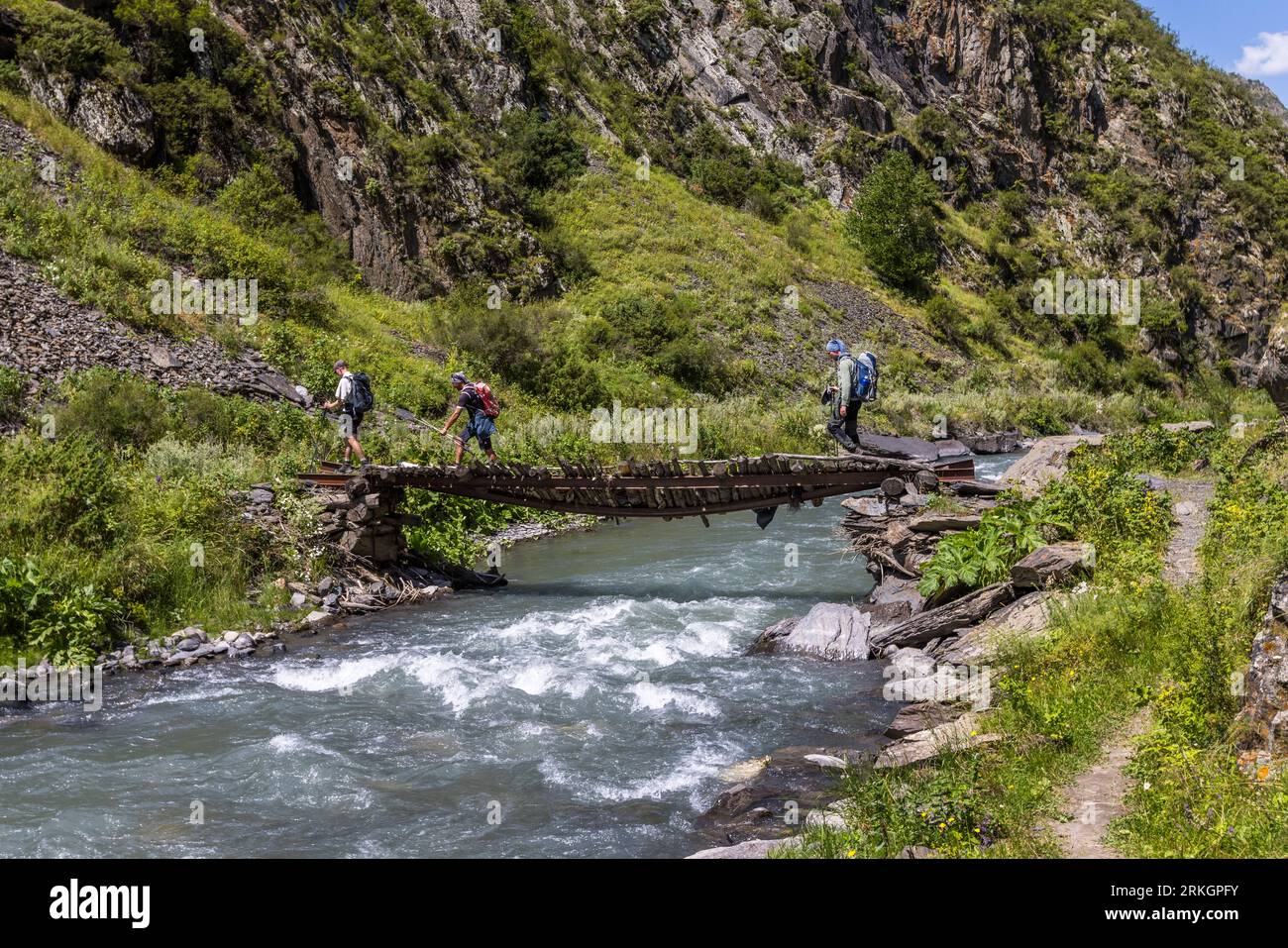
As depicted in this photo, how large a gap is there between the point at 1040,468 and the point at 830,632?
265 inches

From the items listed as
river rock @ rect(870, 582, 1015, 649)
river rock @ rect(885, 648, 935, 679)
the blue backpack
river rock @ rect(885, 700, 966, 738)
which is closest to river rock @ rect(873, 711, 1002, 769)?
river rock @ rect(885, 700, 966, 738)

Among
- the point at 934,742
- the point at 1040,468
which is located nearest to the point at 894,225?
the point at 1040,468

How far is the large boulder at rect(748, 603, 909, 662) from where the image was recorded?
12625mm

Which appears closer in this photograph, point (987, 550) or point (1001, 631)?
point (1001, 631)

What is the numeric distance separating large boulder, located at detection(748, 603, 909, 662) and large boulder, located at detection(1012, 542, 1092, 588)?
2.09 meters

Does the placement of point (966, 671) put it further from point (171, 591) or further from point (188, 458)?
point (188, 458)

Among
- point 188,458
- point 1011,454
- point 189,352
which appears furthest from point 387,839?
point 1011,454

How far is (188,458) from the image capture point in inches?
666

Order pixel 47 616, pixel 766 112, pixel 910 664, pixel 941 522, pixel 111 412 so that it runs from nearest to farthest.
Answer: pixel 910 664 → pixel 47 616 → pixel 941 522 → pixel 111 412 → pixel 766 112

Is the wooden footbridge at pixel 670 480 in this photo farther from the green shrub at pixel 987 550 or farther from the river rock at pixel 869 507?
the green shrub at pixel 987 550

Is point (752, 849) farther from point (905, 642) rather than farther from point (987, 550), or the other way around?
point (987, 550)

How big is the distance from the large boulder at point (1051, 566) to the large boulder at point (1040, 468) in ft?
8.84

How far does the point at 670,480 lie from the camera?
687 inches

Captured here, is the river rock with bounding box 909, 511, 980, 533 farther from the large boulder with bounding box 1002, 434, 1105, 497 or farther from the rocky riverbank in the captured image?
the large boulder with bounding box 1002, 434, 1105, 497
